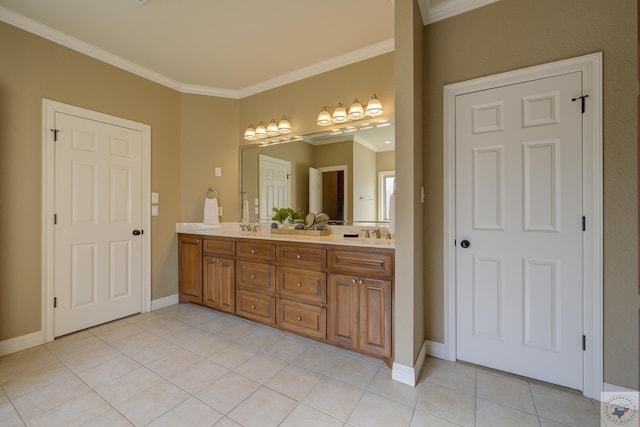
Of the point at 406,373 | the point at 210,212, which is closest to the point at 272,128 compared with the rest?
the point at 210,212

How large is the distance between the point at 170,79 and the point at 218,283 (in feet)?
8.06

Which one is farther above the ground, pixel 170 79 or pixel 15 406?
pixel 170 79

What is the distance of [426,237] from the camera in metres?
2.13

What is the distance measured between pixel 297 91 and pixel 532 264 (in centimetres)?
274

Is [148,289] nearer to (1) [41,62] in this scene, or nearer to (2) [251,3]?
(1) [41,62]

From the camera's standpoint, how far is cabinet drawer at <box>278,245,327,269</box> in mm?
2199

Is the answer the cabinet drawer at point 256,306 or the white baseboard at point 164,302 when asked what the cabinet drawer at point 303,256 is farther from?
the white baseboard at point 164,302

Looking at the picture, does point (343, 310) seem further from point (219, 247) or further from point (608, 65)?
point (608, 65)

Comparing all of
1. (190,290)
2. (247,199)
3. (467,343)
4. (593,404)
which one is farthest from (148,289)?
(593,404)

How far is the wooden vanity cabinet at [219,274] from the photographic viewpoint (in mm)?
2773

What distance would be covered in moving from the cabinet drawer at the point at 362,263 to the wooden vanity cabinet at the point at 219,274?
119 cm

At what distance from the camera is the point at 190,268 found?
3.16 meters

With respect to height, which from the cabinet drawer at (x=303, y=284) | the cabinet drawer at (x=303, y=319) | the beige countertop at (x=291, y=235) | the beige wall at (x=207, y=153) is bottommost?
the cabinet drawer at (x=303, y=319)

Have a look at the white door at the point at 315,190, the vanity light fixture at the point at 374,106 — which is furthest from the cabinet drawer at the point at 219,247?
the vanity light fixture at the point at 374,106
